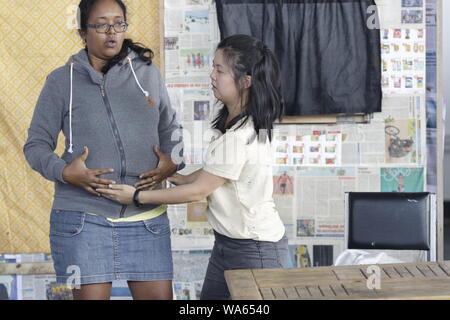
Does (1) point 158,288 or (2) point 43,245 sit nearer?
(1) point 158,288

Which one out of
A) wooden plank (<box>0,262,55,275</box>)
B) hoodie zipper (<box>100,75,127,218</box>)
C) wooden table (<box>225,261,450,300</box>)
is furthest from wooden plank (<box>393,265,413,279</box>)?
wooden plank (<box>0,262,55,275</box>)

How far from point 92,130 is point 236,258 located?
583mm

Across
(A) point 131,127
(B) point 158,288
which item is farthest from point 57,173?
(B) point 158,288

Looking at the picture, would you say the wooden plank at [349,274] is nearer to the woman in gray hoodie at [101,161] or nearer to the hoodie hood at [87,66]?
the woman in gray hoodie at [101,161]

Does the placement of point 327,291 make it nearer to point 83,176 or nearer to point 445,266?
point 445,266

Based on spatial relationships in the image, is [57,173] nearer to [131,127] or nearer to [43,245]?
[131,127]

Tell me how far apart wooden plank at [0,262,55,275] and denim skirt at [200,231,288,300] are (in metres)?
1.56

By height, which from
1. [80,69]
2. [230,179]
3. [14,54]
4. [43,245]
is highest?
[14,54]

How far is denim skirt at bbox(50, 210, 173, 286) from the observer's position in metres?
1.88

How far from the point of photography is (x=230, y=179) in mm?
1890

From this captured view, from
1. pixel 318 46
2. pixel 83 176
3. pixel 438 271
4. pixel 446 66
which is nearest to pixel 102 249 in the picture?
pixel 83 176

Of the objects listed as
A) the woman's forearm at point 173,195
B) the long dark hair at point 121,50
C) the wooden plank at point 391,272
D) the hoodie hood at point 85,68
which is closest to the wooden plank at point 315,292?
the wooden plank at point 391,272

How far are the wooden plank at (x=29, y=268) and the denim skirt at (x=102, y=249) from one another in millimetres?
1431
